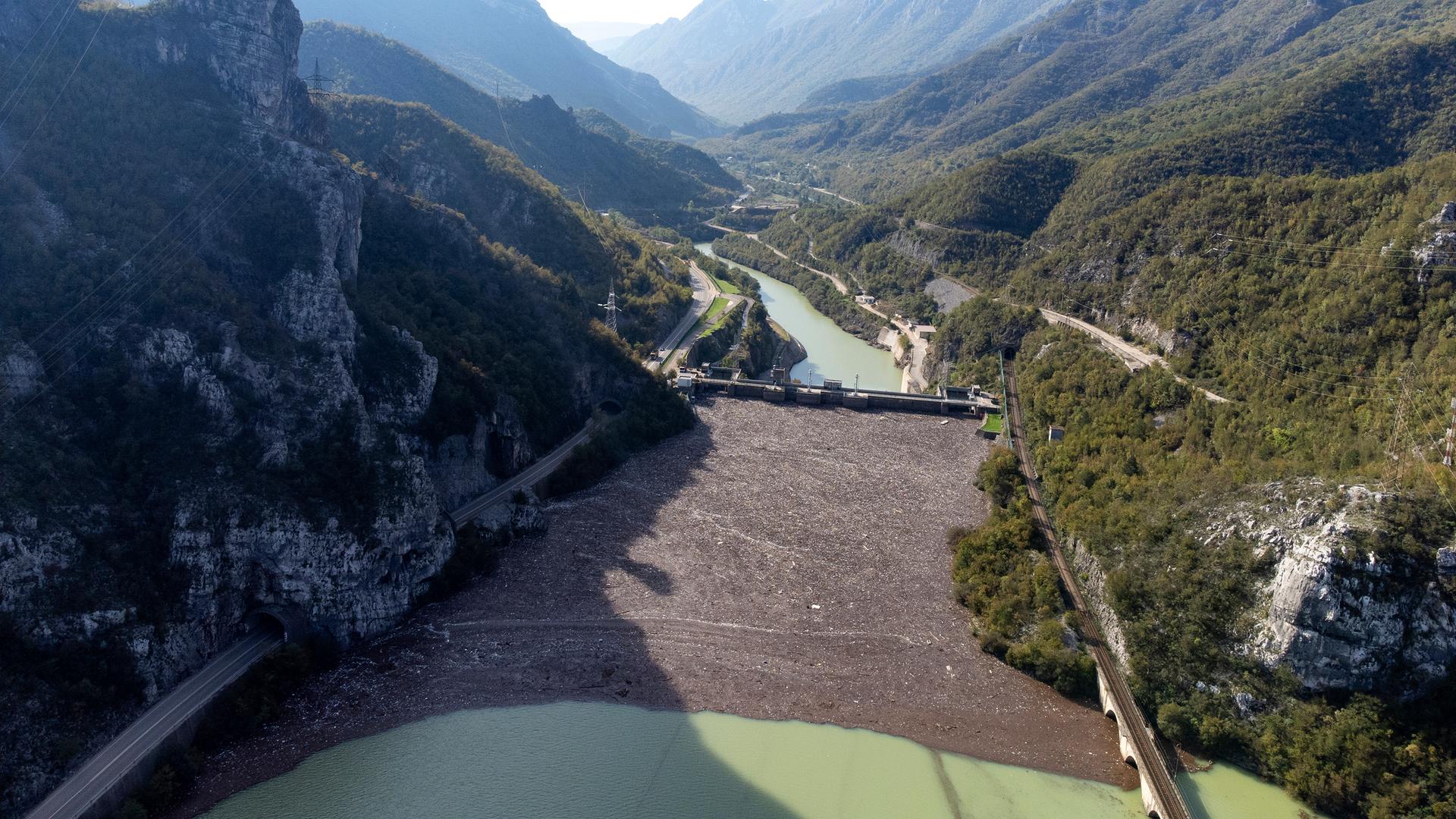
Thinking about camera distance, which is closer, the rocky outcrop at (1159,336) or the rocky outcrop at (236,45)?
the rocky outcrop at (236,45)

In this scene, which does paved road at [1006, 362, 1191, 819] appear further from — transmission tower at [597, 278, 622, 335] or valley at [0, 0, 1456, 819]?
transmission tower at [597, 278, 622, 335]

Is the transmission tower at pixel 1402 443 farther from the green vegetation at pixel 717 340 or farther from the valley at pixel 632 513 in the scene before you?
the green vegetation at pixel 717 340

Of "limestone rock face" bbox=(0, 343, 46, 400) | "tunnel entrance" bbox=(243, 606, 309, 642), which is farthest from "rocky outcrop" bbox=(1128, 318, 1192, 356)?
"limestone rock face" bbox=(0, 343, 46, 400)

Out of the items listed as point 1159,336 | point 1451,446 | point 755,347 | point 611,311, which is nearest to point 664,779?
point 1451,446

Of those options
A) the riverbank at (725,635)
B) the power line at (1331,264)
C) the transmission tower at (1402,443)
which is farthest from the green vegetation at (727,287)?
the transmission tower at (1402,443)

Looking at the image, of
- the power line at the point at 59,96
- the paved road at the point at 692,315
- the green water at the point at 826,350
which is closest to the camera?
the power line at the point at 59,96

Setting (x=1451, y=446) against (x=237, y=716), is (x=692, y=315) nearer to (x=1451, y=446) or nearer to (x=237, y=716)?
(x=237, y=716)

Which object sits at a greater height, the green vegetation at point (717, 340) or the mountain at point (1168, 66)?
the mountain at point (1168, 66)
